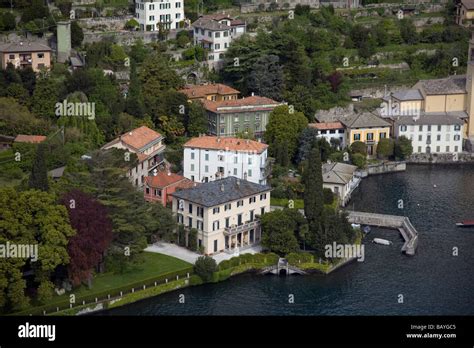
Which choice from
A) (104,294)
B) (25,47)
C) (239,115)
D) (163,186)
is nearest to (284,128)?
(239,115)

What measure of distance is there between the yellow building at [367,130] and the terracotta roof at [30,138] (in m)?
13.0

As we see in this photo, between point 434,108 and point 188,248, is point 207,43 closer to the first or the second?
point 434,108

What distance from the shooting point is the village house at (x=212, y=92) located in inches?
1633

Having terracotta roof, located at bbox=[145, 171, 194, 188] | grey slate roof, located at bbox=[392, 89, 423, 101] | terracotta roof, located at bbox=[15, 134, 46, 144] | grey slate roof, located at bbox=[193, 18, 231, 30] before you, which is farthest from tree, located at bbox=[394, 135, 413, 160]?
terracotta roof, located at bbox=[15, 134, 46, 144]

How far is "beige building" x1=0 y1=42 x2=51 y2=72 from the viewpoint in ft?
133

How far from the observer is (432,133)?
41.6 meters

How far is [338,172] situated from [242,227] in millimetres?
6702

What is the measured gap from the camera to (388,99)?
43.9m

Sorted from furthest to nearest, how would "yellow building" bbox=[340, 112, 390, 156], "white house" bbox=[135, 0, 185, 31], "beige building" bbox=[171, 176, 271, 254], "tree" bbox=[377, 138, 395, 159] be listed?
"white house" bbox=[135, 0, 185, 31], "yellow building" bbox=[340, 112, 390, 156], "tree" bbox=[377, 138, 395, 159], "beige building" bbox=[171, 176, 271, 254]

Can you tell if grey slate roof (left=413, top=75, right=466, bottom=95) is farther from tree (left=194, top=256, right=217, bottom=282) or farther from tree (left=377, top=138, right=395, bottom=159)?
tree (left=194, top=256, right=217, bottom=282)

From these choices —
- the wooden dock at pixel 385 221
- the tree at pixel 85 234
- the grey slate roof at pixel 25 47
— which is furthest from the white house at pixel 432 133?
the tree at pixel 85 234

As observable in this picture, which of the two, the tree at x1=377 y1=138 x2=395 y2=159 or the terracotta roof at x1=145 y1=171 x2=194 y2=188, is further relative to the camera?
the tree at x1=377 y1=138 x2=395 y2=159

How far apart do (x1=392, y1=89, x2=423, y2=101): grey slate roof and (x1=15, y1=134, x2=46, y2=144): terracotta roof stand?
54.7ft
